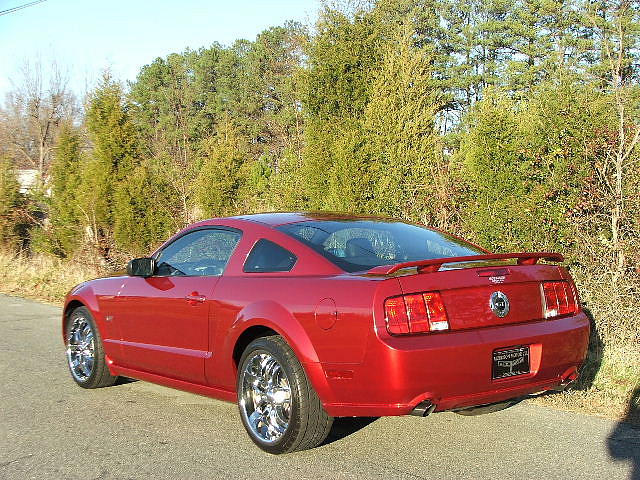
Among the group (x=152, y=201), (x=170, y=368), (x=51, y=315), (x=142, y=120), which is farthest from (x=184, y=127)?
(x=170, y=368)

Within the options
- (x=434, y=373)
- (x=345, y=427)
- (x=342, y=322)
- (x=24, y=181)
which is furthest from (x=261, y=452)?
(x=24, y=181)

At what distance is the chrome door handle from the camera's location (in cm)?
539

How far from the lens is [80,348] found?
6848 mm

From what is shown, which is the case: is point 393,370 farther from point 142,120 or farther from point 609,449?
point 142,120

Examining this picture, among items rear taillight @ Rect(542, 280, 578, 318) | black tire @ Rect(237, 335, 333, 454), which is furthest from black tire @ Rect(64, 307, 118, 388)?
rear taillight @ Rect(542, 280, 578, 318)

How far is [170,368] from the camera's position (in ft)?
18.7

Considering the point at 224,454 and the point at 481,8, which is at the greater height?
the point at 481,8

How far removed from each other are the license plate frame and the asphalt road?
56 cm

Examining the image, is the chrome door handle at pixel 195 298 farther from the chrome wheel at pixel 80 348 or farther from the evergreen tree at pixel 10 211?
the evergreen tree at pixel 10 211

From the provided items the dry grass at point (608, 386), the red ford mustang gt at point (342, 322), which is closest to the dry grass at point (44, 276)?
the red ford mustang gt at point (342, 322)

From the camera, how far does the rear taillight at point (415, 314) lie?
13.7 feet

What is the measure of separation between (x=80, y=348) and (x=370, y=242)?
125 inches

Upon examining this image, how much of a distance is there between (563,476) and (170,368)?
293 centimetres

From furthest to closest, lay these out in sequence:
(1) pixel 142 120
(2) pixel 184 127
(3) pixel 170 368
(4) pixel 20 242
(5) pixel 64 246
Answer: (1) pixel 142 120 → (2) pixel 184 127 → (4) pixel 20 242 → (5) pixel 64 246 → (3) pixel 170 368
